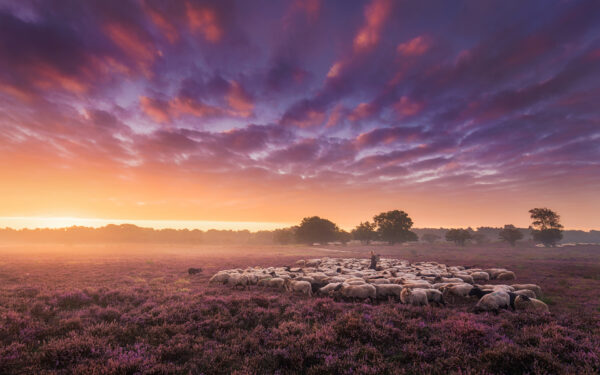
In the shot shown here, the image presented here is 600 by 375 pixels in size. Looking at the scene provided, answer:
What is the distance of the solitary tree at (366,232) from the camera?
85.6m

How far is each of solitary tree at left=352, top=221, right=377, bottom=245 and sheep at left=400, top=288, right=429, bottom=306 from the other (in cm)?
7698

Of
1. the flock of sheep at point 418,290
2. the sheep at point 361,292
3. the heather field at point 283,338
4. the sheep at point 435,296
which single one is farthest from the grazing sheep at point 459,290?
the sheep at point 361,292

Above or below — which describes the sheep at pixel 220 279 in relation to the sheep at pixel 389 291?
below

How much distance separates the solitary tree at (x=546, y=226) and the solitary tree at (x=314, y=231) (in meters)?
60.4

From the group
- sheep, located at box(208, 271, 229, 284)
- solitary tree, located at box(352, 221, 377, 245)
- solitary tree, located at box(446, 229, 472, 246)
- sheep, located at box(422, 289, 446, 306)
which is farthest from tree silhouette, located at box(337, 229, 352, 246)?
sheep, located at box(422, 289, 446, 306)

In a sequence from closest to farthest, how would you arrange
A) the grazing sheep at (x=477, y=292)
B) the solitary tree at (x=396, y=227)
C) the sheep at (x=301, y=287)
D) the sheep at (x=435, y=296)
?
the sheep at (x=435, y=296)
the grazing sheep at (x=477, y=292)
the sheep at (x=301, y=287)
the solitary tree at (x=396, y=227)

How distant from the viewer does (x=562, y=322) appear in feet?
24.7

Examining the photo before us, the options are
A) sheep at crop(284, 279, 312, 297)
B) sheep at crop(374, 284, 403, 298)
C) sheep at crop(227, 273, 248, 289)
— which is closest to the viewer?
sheep at crop(374, 284, 403, 298)

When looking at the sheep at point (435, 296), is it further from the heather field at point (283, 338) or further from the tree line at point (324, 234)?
the tree line at point (324, 234)

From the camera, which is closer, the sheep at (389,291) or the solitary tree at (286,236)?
the sheep at (389,291)

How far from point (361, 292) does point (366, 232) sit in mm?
79469

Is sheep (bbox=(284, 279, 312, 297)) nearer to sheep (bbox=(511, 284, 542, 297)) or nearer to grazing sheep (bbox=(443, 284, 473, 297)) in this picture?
grazing sheep (bbox=(443, 284, 473, 297))

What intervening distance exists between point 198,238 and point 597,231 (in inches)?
10988

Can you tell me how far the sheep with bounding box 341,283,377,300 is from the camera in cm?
1098
